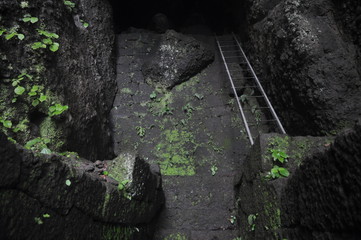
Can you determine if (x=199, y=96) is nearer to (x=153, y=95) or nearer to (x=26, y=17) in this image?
(x=153, y=95)

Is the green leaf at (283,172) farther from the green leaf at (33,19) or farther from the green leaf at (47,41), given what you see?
the green leaf at (33,19)

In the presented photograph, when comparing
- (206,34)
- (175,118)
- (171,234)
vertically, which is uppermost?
(206,34)

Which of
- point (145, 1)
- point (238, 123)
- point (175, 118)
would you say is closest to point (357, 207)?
point (238, 123)

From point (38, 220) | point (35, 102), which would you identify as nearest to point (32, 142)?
point (35, 102)

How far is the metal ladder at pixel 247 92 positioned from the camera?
432 cm

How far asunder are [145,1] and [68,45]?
4.40 m

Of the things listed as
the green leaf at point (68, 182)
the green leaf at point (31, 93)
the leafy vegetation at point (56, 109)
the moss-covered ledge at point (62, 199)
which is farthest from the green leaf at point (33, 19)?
the green leaf at point (68, 182)

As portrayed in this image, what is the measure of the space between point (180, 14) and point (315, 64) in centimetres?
512

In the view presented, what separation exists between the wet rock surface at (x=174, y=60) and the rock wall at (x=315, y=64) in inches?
69.2

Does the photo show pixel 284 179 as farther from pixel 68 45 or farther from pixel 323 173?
pixel 68 45

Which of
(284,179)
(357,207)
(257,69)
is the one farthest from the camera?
(257,69)

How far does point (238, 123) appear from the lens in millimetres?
4527

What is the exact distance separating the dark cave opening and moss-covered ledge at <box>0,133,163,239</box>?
504 cm

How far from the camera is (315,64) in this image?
3.16 meters
